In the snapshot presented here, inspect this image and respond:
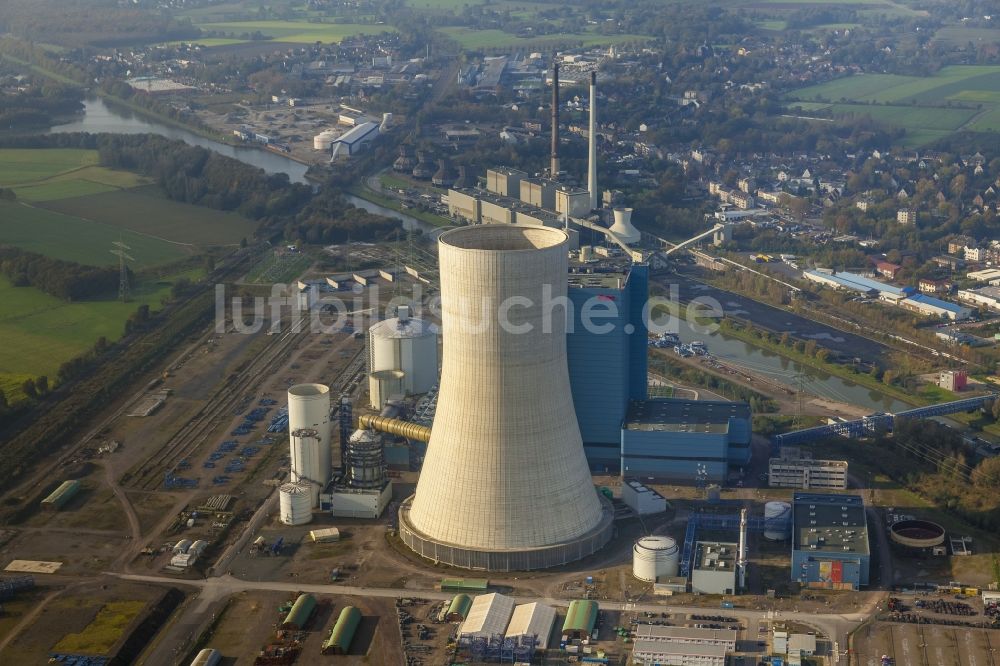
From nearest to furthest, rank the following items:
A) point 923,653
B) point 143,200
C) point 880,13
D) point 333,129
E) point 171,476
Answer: point 923,653 < point 171,476 < point 143,200 < point 333,129 < point 880,13

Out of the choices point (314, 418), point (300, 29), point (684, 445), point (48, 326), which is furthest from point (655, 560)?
point (300, 29)

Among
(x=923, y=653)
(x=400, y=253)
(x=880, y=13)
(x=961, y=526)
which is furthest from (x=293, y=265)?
(x=880, y=13)

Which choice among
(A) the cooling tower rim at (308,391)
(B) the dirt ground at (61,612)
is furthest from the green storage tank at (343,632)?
(A) the cooling tower rim at (308,391)

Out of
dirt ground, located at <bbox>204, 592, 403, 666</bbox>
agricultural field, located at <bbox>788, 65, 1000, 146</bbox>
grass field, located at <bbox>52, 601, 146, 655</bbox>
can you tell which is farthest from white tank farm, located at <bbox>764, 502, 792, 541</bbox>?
agricultural field, located at <bbox>788, 65, 1000, 146</bbox>

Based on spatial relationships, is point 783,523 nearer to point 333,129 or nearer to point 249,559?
point 249,559

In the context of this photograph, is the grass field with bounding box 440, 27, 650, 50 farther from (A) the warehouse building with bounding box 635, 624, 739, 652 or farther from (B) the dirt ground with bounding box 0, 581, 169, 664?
(A) the warehouse building with bounding box 635, 624, 739, 652

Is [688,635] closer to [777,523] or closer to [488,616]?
[488,616]

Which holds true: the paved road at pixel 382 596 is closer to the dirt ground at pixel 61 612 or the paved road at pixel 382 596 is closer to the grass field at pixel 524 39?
the dirt ground at pixel 61 612
